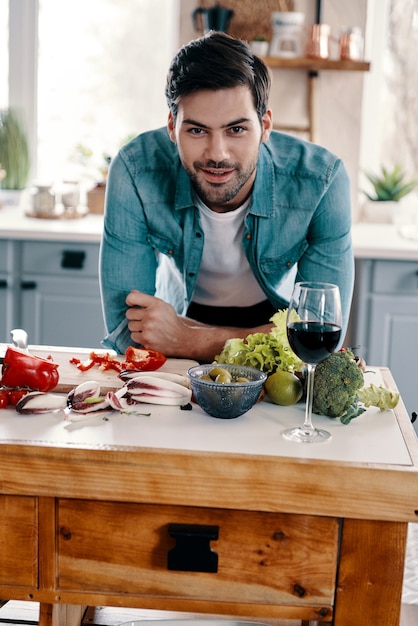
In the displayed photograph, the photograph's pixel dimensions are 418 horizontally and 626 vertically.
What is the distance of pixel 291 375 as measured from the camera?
1588mm

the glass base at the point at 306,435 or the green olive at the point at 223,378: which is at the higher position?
the green olive at the point at 223,378

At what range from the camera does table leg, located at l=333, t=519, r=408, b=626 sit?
1.31 metres

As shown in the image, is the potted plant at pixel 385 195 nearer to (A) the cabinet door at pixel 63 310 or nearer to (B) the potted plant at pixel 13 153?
(A) the cabinet door at pixel 63 310

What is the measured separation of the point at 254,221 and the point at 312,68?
2045 mm

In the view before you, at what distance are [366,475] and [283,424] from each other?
231 millimetres

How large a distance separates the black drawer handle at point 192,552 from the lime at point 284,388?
33cm

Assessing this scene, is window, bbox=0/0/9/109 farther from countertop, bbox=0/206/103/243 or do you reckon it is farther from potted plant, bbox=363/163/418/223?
potted plant, bbox=363/163/418/223

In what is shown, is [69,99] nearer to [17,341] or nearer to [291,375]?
[17,341]

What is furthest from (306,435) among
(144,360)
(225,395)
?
(144,360)

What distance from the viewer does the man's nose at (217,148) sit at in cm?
198

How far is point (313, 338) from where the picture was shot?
137cm

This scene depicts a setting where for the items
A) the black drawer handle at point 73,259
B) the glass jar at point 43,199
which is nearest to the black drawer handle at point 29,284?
the black drawer handle at point 73,259

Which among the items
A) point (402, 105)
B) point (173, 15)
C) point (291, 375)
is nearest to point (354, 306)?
point (402, 105)

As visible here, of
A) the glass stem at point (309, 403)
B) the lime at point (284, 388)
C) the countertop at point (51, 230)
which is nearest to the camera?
the glass stem at point (309, 403)
